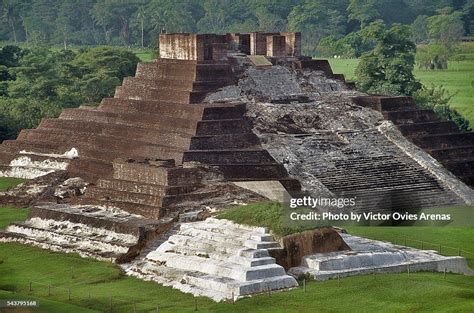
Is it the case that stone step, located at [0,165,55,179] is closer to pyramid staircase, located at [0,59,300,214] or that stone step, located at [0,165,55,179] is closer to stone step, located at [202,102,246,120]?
pyramid staircase, located at [0,59,300,214]

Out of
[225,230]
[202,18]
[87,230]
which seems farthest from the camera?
[202,18]

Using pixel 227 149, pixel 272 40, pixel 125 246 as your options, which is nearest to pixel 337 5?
pixel 272 40

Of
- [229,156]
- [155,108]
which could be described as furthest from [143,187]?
[155,108]

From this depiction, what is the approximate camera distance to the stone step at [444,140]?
144 feet

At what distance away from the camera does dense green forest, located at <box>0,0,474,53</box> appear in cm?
9650

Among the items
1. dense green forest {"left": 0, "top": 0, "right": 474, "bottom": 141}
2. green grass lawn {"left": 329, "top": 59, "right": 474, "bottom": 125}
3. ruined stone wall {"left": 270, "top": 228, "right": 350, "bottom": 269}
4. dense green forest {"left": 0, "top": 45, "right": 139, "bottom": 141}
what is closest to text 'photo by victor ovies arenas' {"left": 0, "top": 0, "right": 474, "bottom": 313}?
ruined stone wall {"left": 270, "top": 228, "right": 350, "bottom": 269}

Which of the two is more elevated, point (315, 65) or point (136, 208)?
point (315, 65)

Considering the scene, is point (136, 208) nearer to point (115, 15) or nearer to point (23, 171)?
point (23, 171)

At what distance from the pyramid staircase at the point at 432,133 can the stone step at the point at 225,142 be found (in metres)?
5.46

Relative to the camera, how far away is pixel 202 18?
105 m

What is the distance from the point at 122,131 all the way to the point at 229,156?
15.6 feet

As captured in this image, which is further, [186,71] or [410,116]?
[410,116]

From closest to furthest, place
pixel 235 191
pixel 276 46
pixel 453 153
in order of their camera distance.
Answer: pixel 235 191 < pixel 453 153 < pixel 276 46

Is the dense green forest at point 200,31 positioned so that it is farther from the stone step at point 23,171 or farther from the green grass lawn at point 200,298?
the green grass lawn at point 200,298
